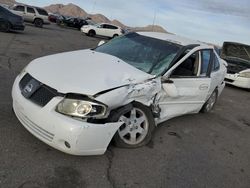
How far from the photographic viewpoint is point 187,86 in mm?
5234

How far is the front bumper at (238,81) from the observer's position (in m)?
11.6

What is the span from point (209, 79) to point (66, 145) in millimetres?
3277

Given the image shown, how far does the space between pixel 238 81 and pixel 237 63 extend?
127cm

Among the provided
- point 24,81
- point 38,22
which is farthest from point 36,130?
point 38,22

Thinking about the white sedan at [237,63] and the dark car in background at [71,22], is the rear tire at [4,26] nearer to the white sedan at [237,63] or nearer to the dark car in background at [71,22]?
the white sedan at [237,63]

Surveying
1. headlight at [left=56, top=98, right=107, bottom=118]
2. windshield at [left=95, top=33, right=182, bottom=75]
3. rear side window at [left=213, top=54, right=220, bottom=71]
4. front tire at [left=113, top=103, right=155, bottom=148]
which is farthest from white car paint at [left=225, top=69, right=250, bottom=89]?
headlight at [left=56, top=98, right=107, bottom=118]

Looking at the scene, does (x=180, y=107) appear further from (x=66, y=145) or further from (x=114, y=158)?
(x=66, y=145)

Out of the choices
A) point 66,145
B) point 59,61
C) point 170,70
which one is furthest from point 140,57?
point 66,145

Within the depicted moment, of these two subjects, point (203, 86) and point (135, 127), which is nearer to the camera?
point (135, 127)

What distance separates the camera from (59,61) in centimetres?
440

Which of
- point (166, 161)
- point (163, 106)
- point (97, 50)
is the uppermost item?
point (97, 50)

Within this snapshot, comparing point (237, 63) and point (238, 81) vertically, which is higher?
point (237, 63)

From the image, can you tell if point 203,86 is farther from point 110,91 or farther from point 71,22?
point 71,22

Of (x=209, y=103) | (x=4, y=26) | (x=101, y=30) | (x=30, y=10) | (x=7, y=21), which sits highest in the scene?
(x=209, y=103)
